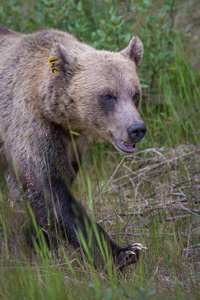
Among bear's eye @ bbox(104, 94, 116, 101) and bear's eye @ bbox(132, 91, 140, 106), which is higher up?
bear's eye @ bbox(104, 94, 116, 101)

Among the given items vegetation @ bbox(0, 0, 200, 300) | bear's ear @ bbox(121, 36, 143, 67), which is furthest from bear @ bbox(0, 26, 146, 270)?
vegetation @ bbox(0, 0, 200, 300)

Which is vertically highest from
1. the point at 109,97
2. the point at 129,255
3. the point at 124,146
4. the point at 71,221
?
the point at 109,97

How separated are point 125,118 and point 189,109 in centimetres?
220

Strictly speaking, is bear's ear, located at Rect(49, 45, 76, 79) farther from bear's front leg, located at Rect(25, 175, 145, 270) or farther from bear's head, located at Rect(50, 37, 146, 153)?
bear's front leg, located at Rect(25, 175, 145, 270)

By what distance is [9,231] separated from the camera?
165 inches

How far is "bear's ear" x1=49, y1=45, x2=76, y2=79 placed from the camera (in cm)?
384

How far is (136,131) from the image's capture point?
11.4ft

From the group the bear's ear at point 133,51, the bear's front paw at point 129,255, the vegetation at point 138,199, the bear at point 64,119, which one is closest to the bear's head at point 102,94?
the bear at point 64,119

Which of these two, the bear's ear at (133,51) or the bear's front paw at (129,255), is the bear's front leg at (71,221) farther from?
the bear's ear at (133,51)

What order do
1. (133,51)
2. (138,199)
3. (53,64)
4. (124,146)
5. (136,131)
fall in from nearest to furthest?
(136,131)
(124,146)
(53,64)
(133,51)
(138,199)

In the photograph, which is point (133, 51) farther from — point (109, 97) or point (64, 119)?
point (64, 119)

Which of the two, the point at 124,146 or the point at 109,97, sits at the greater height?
the point at 109,97

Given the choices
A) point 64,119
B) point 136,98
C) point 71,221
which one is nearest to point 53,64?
point 64,119

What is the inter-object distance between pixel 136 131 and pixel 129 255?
98cm
